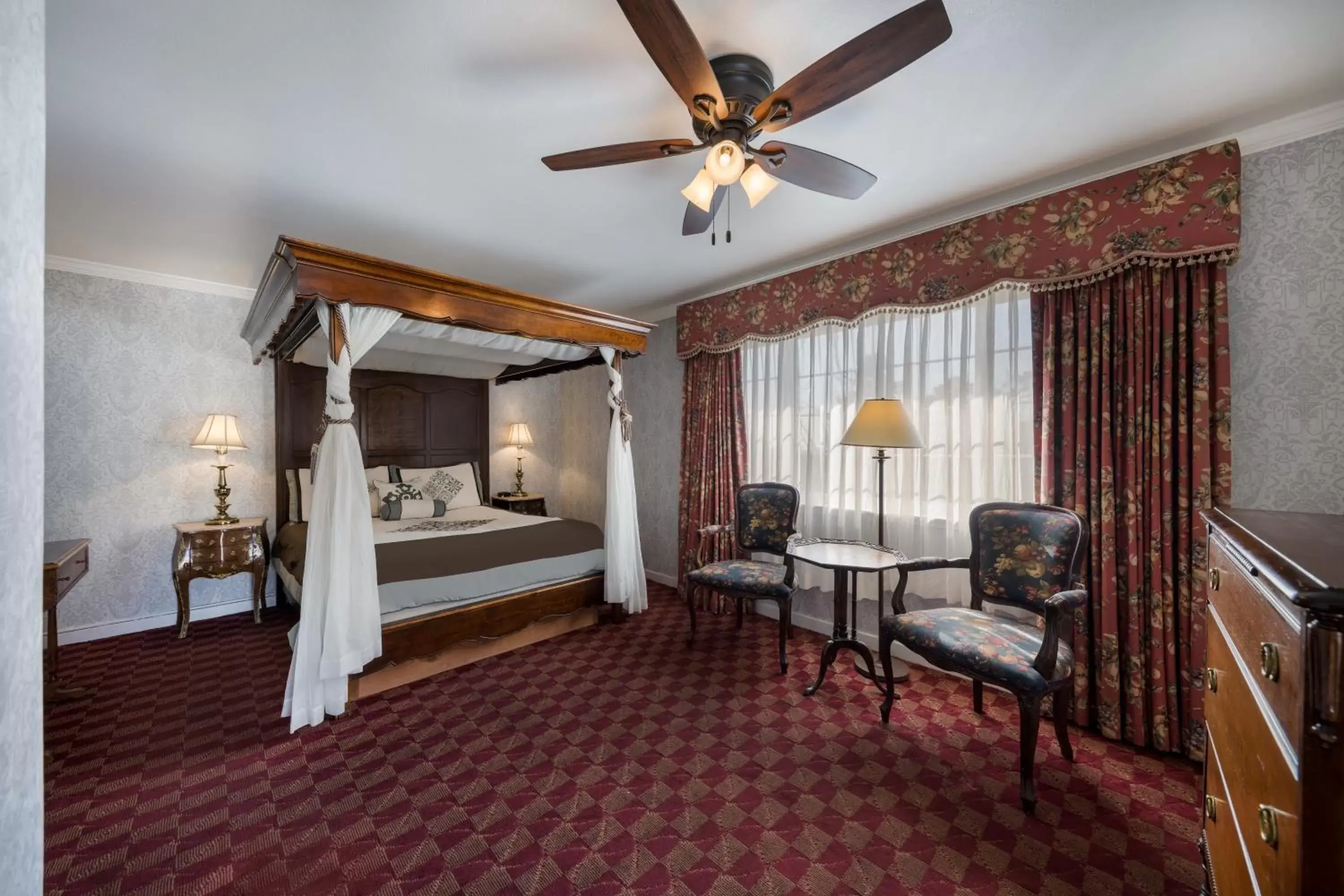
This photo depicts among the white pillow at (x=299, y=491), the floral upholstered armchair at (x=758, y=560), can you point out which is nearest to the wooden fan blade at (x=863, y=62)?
the floral upholstered armchair at (x=758, y=560)

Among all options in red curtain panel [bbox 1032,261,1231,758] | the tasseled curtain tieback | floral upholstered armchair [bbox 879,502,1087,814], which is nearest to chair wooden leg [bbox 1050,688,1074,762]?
floral upholstered armchair [bbox 879,502,1087,814]

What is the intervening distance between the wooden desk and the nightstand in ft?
9.56

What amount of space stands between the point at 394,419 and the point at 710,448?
116 inches

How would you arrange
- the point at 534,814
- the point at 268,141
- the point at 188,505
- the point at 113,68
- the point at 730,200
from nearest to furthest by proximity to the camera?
the point at 113,68
the point at 534,814
the point at 268,141
the point at 730,200
the point at 188,505

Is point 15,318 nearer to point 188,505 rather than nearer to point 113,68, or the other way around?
point 113,68

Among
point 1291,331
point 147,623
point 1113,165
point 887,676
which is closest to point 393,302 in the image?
point 887,676

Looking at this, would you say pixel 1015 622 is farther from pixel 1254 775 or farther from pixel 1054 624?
pixel 1254 775

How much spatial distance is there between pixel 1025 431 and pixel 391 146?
3.27 metres

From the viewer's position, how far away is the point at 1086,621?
96.0 inches

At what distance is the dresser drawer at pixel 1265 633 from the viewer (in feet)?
2.79

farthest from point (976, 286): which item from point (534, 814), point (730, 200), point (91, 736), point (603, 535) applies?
point (91, 736)

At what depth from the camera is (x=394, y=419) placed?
191 inches

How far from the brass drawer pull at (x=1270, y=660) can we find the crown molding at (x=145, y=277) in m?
5.48

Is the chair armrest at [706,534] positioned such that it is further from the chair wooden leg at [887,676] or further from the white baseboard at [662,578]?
the chair wooden leg at [887,676]
